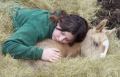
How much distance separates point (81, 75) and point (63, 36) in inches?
21.3

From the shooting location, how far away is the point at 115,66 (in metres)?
4.90

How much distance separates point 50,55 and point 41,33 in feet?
0.99

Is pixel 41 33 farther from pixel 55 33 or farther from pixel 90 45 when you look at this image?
pixel 90 45

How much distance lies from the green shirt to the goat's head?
1.32 feet

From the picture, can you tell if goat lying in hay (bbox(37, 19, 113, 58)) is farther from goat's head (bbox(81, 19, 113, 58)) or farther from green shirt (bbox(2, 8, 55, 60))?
green shirt (bbox(2, 8, 55, 60))

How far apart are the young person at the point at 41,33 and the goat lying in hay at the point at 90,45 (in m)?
0.06

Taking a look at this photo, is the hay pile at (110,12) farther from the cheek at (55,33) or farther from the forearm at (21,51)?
the forearm at (21,51)

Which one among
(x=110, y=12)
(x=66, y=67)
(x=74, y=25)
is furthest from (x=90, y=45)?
(x=110, y=12)

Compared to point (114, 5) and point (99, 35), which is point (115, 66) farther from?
point (114, 5)

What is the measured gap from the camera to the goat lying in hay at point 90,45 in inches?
202

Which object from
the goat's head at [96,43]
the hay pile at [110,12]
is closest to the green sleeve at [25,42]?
the goat's head at [96,43]

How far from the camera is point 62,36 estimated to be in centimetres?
507

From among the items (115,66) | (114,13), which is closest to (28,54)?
(115,66)

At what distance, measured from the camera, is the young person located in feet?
16.2
